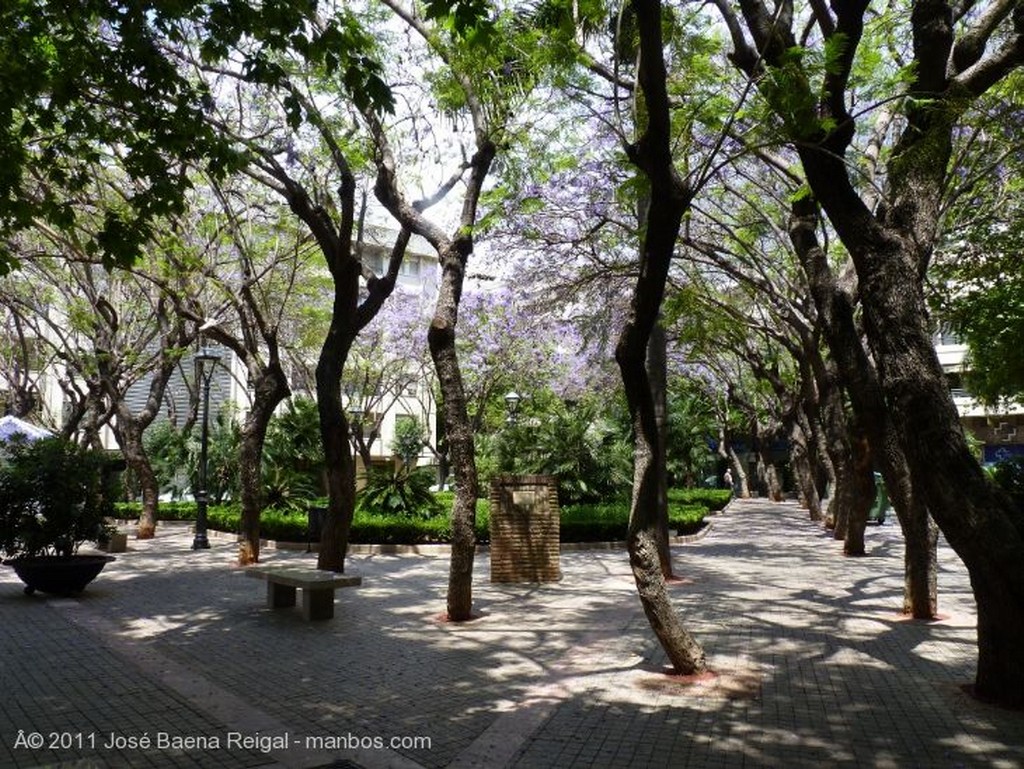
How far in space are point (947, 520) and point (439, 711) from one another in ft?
12.4

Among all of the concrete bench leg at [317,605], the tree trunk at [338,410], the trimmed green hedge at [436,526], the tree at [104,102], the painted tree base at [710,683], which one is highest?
the tree at [104,102]

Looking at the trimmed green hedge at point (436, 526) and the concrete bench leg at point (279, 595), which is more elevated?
the trimmed green hedge at point (436, 526)

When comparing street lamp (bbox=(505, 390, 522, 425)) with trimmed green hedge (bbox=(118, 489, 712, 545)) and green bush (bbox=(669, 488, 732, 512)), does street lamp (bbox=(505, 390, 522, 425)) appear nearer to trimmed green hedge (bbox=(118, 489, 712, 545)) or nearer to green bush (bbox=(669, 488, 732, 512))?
trimmed green hedge (bbox=(118, 489, 712, 545))

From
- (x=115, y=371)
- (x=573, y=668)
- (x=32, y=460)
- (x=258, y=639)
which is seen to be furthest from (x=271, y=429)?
(x=573, y=668)

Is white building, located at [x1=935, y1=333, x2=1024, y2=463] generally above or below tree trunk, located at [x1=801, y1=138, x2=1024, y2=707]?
above

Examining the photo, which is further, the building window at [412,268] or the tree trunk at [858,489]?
the building window at [412,268]

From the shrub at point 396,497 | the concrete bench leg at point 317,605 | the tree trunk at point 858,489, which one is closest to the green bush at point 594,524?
the shrub at point 396,497

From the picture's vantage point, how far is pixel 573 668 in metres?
6.82

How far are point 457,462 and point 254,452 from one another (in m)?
6.66

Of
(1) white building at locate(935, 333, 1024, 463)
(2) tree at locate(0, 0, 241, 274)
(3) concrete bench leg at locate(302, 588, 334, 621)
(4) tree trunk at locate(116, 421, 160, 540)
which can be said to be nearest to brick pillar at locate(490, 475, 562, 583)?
(3) concrete bench leg at locate(302, 588, 334, 621)

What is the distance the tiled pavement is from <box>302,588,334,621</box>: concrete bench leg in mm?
225

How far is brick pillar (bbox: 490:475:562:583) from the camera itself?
1181cm

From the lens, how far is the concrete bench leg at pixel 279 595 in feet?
31.4

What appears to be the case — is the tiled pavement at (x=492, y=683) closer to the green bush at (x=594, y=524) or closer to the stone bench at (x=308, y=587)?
the stone bench at (x=308, y=587)
